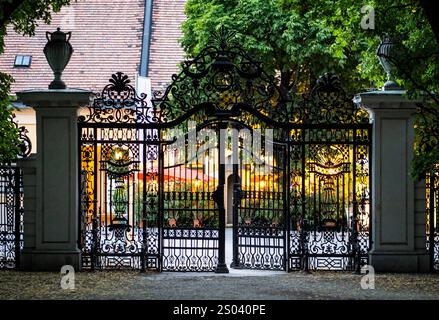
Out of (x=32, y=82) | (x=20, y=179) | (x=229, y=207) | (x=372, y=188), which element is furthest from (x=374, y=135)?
(x=32, y=82)

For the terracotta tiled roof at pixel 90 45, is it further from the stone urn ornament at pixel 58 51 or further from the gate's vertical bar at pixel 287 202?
the gate's vertical bar at pixel 287 202

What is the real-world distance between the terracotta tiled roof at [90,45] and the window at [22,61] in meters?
0.15

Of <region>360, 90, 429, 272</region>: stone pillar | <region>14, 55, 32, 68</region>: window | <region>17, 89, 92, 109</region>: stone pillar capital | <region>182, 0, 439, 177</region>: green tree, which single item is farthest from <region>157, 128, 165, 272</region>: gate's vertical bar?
<region>14, 55, 32, 68</region>: window

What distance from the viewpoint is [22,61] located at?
32656mm

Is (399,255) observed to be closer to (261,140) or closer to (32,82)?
(261,140)

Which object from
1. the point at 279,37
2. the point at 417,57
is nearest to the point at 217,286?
the point at 417,57

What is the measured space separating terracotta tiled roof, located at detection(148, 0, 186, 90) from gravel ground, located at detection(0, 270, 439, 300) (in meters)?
17.4

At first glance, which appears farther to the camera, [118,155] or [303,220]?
[118,155]

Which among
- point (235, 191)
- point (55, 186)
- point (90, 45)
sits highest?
point (90, 45)

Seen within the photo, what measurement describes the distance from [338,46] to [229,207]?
5.86m

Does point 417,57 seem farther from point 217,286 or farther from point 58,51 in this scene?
point 58,51

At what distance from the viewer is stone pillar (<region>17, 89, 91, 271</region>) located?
15523 mm

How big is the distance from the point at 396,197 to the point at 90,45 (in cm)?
2014

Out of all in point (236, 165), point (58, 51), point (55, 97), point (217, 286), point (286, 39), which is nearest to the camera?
point (217, 286)
